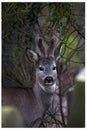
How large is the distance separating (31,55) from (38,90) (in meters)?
0.46

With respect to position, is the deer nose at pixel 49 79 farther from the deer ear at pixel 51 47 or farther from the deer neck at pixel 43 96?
the deer ear at pixel 51 47

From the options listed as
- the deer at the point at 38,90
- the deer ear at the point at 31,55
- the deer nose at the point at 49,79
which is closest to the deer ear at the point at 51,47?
the deer at the point at 38,90

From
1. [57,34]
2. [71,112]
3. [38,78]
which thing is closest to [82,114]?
[71,112]

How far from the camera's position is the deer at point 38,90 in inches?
229

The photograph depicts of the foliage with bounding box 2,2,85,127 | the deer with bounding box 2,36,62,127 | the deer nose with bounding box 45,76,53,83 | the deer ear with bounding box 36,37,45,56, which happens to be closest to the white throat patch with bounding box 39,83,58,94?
the deer with bounding box 2,36,62,127

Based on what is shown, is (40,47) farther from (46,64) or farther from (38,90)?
(38,90)

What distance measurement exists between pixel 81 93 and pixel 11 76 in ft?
8.13

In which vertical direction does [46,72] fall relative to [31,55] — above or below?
below

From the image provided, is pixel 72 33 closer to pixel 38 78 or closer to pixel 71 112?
pixel 38 78

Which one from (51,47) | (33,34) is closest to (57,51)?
(51,47)

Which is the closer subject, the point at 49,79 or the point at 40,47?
the point at 49,79

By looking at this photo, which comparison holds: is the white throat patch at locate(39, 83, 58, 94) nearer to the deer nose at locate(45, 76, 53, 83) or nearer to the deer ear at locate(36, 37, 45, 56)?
the deer nose at locate(45, 76, 53, 83)

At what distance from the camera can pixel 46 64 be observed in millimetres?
5973

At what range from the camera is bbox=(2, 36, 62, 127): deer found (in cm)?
582
